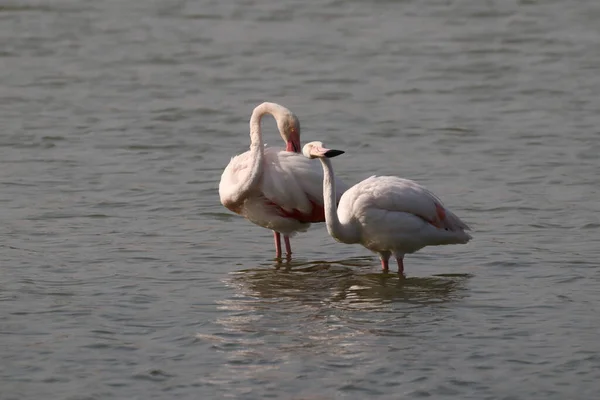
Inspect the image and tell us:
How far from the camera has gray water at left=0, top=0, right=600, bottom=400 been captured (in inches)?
295

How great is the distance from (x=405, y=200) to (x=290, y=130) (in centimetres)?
137

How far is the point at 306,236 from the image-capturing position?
36.4 ft

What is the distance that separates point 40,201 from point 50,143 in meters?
2.45

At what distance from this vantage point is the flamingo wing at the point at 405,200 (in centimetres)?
936

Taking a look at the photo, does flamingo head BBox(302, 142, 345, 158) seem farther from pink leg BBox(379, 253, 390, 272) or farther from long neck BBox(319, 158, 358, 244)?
pink leg BBox(379, 253, 390, 272)

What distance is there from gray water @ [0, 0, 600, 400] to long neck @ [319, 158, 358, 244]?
1.25ft

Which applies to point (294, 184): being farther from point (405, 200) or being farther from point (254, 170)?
point (405, 200)

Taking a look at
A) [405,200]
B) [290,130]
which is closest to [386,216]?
[405,200]

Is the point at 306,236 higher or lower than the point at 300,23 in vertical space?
lower

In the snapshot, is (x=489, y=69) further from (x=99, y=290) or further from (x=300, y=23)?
(x=99, y=290)

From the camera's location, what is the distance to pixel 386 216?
933cm

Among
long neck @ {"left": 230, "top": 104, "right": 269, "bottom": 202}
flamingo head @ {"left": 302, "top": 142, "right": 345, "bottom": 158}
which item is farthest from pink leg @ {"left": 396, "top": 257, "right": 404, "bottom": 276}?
long neck @ {"left": 230, "top": 104, "right": 269, "bottom": 202}

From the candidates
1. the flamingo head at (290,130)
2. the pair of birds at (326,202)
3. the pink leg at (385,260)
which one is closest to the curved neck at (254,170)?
the pair of birds at (326,202)

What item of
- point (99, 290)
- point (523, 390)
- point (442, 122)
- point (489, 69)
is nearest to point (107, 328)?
point (99, 290)
